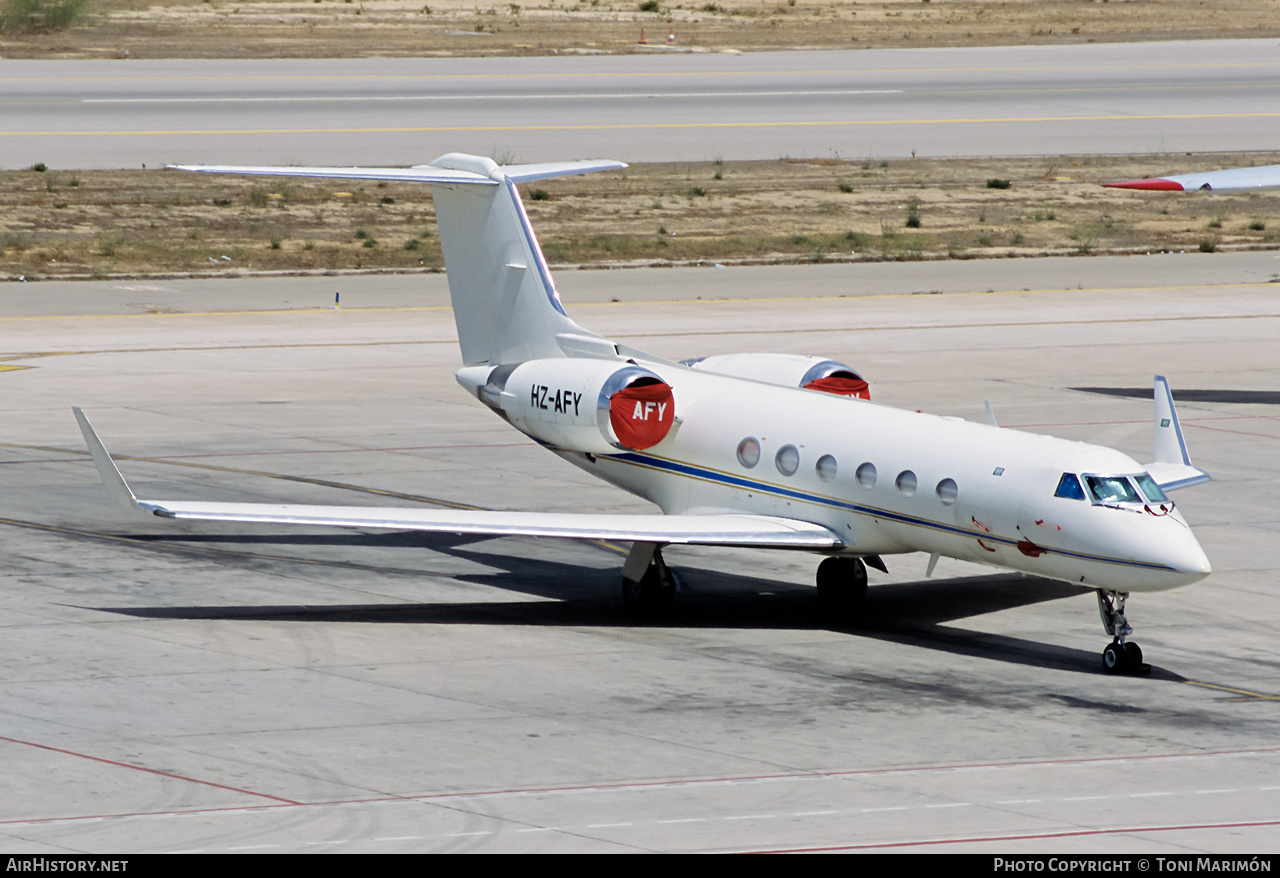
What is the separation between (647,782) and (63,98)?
64262 mm

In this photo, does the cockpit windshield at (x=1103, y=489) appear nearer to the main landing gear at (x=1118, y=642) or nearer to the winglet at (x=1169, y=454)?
the main landing gear at (x=1118, y=642)

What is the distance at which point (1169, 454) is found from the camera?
74.6 feet

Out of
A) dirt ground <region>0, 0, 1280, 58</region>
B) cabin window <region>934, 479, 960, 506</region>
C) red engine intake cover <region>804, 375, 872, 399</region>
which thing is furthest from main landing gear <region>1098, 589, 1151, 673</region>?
dirt ground <region>0, 0, 1280, 58</region>

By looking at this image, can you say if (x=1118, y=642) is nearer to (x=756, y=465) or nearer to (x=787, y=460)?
(x=787, y=460)

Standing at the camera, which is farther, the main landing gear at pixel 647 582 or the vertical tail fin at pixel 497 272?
the vertical tail fin at pixel 497 272

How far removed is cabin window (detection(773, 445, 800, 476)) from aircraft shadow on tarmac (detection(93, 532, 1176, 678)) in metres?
1.67

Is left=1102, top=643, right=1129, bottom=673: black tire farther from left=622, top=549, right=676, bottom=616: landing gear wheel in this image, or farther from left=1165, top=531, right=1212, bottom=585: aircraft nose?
left=622, top=549, right=676, bottom=616: landing gear wheel

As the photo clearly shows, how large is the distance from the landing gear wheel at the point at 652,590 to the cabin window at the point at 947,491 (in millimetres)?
3290

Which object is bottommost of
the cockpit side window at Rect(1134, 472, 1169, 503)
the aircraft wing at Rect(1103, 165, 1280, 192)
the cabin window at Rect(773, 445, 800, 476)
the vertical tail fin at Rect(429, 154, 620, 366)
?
the cabin window at Rect(773, 445, 800, 476)

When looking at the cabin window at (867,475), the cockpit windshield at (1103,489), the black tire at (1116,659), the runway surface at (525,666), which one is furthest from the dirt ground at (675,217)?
the black tire at (1116,659)

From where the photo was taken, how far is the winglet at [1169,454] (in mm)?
22219

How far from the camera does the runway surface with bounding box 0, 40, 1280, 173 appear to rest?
64125 millimetres

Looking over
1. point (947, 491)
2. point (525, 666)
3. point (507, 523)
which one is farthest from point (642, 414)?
point (525, 666)

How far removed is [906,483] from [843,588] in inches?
73.7
